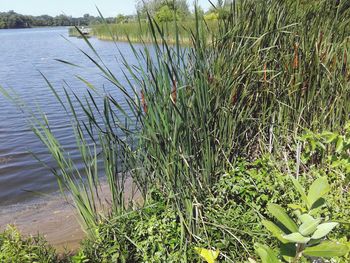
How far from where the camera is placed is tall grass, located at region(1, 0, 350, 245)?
261 centimetres

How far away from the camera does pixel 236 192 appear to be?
2684 millimetres

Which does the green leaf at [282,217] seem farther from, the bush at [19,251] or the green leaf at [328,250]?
the bush at [19,251]

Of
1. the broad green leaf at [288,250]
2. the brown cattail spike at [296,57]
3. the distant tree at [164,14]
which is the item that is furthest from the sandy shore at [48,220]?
the broad green leaf at [288,250]

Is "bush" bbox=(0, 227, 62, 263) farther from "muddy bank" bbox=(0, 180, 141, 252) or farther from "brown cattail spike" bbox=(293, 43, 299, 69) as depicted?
"brown cattail spike" bbox=(293, 43, 299, 69)

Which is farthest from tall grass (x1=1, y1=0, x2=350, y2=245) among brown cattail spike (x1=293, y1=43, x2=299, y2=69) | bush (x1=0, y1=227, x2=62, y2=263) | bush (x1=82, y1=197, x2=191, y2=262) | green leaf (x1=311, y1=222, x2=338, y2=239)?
green leaf (x1=311, y1=222, x2=338, y2=239)

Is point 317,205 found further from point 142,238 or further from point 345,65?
point 345,65

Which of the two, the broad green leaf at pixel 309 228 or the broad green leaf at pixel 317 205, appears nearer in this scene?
the broad green leaf at pixel 309 228

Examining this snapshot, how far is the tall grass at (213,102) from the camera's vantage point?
2613 millimetres

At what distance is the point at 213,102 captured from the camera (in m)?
2.86

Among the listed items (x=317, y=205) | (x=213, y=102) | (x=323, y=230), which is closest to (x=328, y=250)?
(x=323, y=230)

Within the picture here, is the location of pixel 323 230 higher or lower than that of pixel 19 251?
higher

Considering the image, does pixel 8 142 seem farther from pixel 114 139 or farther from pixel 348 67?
pixel 348 67

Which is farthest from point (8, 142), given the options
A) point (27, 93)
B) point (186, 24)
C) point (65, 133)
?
point (186, 24)

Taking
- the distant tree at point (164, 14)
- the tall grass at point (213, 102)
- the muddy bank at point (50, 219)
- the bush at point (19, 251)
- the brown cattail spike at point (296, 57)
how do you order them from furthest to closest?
the muddy bank at point (50, 219) → the brown cattail spike at point (296, 57) → the distant tree at point (164, 14) → the tall grass at point (213, 102) → the bush at point (19, 251)
